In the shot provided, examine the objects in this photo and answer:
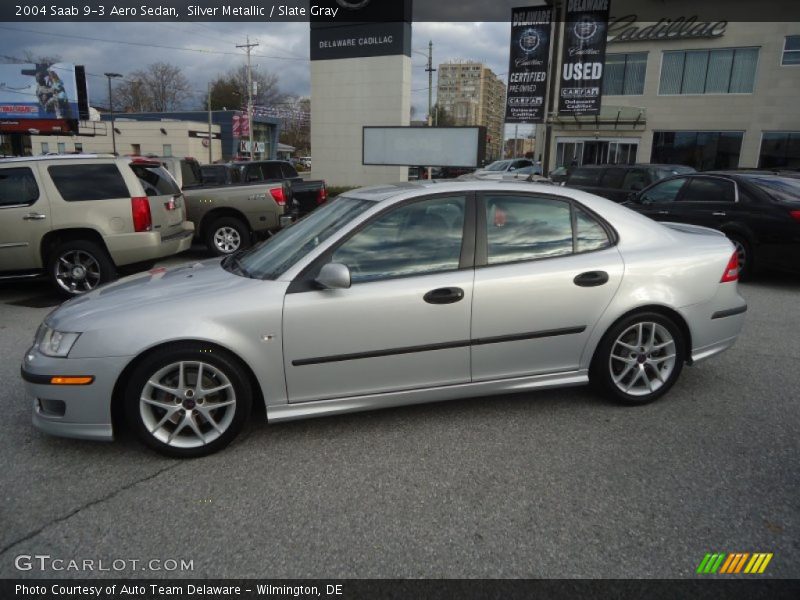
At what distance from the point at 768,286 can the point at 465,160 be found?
7311 millimetres

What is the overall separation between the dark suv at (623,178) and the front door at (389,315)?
903 centimetres

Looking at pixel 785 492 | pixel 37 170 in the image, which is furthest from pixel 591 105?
pixel 785 492

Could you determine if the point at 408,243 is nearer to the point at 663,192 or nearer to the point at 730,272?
the point at 730,272

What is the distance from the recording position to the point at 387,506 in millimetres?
2855

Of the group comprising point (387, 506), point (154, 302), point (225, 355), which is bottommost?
point (387, 506)

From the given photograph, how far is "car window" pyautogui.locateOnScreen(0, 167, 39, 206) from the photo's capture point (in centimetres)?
719

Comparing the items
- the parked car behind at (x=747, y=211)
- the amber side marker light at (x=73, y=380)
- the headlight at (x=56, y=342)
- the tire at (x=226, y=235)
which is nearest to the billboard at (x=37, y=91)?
the tire at (x=226, y=235)

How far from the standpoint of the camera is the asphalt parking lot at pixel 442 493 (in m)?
2.50

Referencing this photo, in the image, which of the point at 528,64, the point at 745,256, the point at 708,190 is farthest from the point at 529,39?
the point at 745,256

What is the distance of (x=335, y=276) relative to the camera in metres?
3.23

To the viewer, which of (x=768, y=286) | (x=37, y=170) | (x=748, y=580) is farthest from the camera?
(x=768, y=286)

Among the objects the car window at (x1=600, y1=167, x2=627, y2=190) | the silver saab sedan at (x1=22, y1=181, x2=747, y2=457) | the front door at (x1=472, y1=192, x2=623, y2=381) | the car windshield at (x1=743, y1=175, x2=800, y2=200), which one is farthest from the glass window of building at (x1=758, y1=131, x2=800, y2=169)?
the front door at (x1=472, y1=192, x2=623, y2=381)

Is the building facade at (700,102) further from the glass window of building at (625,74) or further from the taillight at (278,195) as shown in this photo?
the taillight at (278,195)

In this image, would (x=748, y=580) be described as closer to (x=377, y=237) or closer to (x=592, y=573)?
(x=592, y=573)
